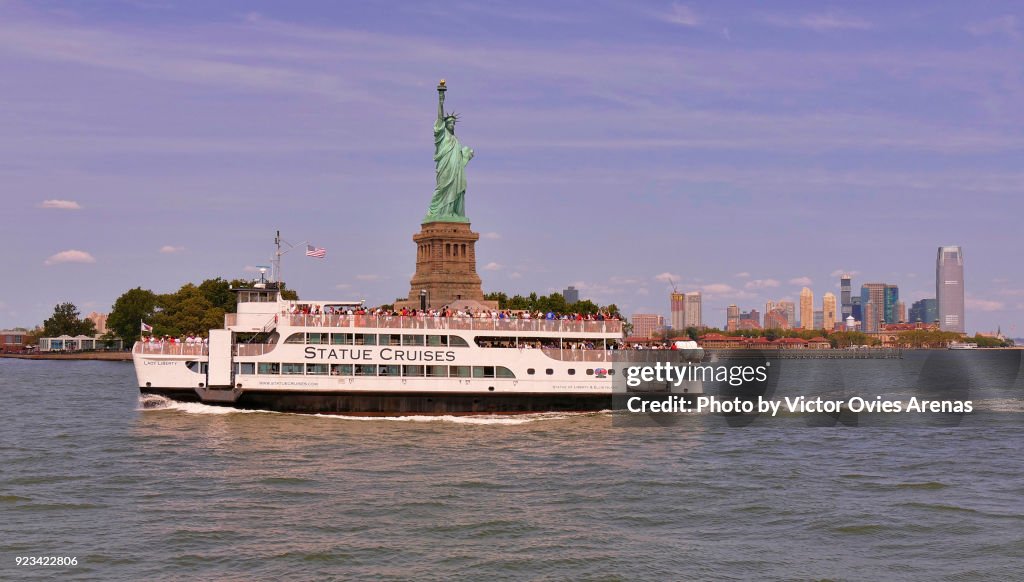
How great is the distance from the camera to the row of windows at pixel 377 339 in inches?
2074

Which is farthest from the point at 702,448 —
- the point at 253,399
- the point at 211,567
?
the point at 211,567

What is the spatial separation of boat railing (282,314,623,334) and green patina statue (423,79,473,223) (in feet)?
160

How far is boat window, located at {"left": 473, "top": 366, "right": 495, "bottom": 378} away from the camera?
5391 cm

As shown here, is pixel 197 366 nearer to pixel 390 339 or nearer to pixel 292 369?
Result: pixel 292 369

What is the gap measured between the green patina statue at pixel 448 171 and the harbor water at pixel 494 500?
53.6m

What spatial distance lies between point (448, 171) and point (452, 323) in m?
51.6

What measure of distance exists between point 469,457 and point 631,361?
18.3 metres

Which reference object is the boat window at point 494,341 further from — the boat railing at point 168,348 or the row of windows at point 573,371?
the boat railing at point 168,348

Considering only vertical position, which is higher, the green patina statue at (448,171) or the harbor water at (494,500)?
the green patina statue at (448,171)

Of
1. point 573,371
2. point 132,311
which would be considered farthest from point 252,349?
point 132,311

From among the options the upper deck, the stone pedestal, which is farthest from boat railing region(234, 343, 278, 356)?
the stone pedestal

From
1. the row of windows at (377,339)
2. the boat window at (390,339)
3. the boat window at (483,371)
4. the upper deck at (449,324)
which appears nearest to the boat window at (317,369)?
the row of windows at (377,339)

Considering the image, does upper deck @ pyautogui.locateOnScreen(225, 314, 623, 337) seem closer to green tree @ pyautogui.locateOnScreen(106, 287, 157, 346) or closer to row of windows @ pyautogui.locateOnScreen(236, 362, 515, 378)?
row of windows @ pyautogui.locateOnScreen(236, 362, 515, 378)

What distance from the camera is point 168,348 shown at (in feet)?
170
